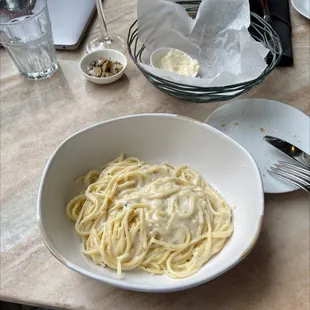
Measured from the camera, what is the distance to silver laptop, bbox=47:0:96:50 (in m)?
1.11

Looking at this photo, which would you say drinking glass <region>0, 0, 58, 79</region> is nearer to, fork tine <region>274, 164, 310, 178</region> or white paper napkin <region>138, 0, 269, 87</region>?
white paper napkin <region>138, 0, 269, 87</region>

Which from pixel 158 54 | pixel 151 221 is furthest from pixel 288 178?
pixel 158 54

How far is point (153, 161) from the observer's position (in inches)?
32.9

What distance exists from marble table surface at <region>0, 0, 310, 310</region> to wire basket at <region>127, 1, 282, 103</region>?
0.05 m

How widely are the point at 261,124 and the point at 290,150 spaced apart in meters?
0.11

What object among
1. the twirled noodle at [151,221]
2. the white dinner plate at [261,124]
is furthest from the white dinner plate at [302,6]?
the twirled noodle at [151,221]

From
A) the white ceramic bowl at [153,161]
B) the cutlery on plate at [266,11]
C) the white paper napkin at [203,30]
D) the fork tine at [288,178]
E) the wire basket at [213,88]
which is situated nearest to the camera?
the white ceramic bowl at [153,161]

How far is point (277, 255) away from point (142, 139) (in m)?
0.33

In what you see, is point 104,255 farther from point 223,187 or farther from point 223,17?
point 223,17

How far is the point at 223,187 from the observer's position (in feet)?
2.52

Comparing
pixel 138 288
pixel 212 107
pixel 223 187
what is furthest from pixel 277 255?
pixel 212 107

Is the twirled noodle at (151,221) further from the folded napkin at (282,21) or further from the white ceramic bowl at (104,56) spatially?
the folded napkin at (282,21)

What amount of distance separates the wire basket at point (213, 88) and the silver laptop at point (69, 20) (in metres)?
0.17

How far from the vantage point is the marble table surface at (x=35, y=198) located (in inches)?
25.8
